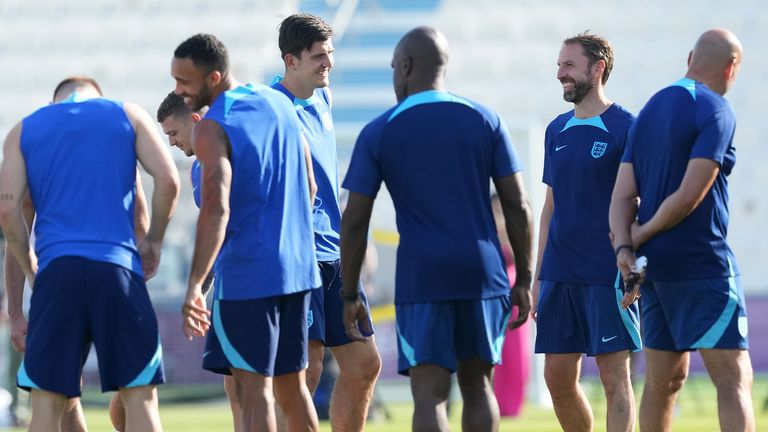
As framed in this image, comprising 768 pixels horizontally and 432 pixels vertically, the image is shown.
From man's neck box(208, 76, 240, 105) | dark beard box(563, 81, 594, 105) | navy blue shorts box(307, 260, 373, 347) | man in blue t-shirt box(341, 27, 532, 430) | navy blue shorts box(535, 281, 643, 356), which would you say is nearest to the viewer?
man in blue t-shirt box(341, 27, 532, 430)

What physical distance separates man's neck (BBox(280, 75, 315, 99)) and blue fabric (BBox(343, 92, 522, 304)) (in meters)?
1.56

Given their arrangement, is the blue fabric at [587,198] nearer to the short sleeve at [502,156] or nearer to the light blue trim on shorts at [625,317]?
the light blue trim on shorts at [625,317]

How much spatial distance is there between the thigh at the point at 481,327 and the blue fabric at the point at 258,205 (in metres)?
0.74

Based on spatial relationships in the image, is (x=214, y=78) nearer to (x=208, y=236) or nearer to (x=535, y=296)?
(x=208, y=236)

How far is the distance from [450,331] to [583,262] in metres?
1.73

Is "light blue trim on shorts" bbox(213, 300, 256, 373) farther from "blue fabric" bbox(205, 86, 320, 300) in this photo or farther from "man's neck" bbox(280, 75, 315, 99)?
"man's neck" bbox(280, 75, 315, 99)

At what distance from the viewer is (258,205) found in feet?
20.2

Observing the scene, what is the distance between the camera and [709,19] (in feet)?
108

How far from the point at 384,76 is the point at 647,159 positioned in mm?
27319

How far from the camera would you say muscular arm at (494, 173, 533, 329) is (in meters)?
6.05

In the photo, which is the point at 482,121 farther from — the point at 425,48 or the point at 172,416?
the point at 172,416

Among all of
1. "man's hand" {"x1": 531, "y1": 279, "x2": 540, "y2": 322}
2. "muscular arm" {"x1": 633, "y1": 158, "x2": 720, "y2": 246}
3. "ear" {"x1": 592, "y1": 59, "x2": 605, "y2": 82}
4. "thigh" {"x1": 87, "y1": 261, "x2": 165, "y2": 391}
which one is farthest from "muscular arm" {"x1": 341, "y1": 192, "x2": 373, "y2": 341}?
"ear" {"x1": 592, "y1": 59, "x2": 605, "y2": 82}

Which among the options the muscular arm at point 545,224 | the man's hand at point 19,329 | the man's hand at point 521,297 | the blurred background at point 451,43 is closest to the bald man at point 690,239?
the man's hand at point 521,297

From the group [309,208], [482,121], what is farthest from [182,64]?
[482,121]
